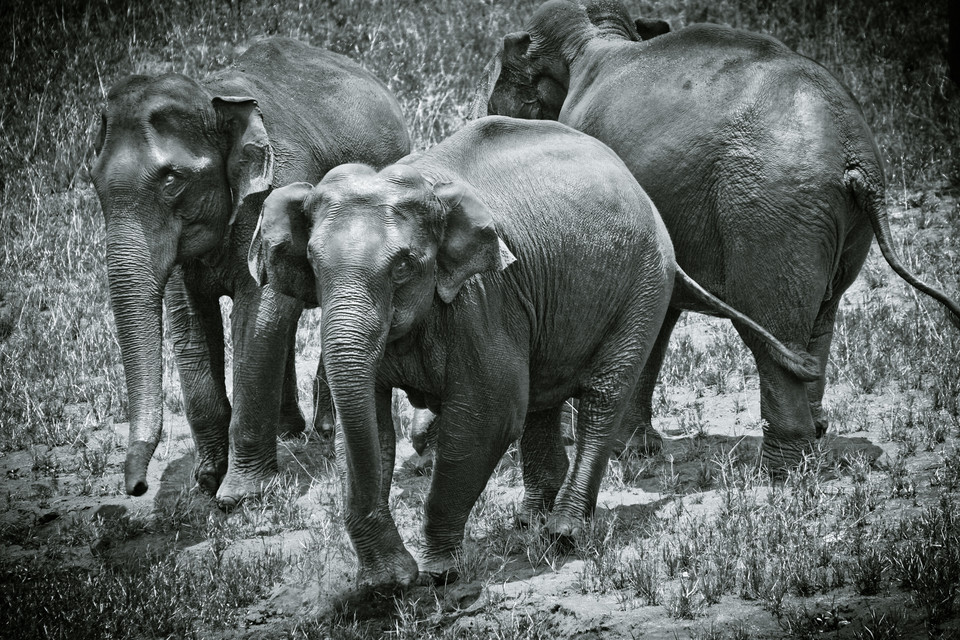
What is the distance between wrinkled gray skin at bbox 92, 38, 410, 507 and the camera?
280 inches

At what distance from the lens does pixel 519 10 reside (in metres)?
16.7

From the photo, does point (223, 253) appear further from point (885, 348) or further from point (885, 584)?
point (885, 348)

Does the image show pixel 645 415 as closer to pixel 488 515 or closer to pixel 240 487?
pixel 488 515

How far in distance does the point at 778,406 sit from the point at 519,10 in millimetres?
10265

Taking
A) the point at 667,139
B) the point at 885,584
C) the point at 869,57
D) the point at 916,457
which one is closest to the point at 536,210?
the point at 667,139

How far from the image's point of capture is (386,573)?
582 centimetres

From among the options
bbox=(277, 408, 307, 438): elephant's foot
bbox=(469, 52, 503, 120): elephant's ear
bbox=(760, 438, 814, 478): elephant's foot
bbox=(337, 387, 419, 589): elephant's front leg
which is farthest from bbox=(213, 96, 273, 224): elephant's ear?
bbox=(760, 438, 814, 478): elephant's foot

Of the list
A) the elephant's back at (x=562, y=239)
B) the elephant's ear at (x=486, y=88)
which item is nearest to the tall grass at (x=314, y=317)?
the elephant's back at (x=562, y=239)

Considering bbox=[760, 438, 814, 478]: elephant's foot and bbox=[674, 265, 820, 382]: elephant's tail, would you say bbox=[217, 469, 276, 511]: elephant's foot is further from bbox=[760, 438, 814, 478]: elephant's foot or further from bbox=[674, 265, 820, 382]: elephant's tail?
bbox=[760, 438, 814, 478]: elephant's foot

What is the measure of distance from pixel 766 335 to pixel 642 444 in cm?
136

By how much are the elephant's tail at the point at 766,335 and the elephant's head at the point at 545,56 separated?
267 centimetres

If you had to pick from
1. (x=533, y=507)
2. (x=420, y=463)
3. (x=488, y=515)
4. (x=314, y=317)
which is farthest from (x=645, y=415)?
(x=314, y=317)

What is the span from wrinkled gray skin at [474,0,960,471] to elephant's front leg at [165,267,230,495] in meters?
2.66

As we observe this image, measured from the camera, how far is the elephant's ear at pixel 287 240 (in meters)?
5.69
